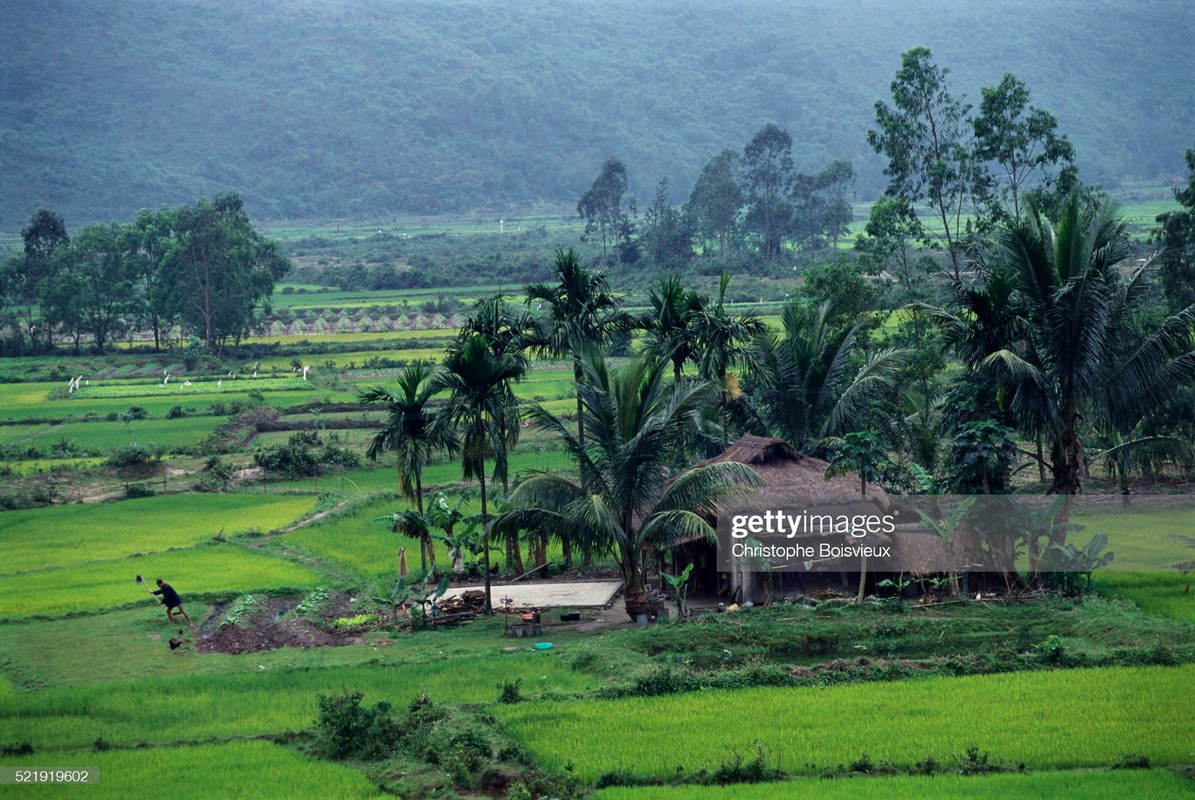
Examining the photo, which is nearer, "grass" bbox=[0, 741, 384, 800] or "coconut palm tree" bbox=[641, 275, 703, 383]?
"grass" bbox=[0, 741, 384, 800]

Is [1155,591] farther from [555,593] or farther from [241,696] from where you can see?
[241,696]

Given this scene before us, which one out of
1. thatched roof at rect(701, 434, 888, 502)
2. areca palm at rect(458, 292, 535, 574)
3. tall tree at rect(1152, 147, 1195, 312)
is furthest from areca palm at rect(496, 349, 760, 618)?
tall tree at rect(1152, 147, 1195, 312)

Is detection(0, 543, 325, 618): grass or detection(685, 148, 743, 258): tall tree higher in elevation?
detection(685, 148, 743, 258): tall tree

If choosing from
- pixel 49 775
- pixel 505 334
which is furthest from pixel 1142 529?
pixel 49 775

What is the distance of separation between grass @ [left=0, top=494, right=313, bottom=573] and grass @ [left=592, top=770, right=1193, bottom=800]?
17.1m

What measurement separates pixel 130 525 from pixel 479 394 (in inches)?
495

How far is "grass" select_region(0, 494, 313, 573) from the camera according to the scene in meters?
27.5

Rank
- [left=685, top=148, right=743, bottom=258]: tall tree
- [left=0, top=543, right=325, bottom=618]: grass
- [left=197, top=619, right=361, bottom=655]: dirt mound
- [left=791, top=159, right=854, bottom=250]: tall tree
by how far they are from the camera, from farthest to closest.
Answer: [left=685, top=148, right=743, bottom=258]: tall tree, [left=791, top=159, right=854, bottom=250]: tall tree, [left=0, top=543, right=325, bottom=618]: grass, [left=197, top=619, right=361, bottom=655]: dirt mound

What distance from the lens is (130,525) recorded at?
30.6 m

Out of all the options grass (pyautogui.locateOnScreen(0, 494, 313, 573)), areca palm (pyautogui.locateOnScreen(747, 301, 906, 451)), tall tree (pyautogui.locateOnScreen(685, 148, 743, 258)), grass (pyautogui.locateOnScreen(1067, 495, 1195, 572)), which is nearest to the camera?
grass (pyautogui.locateOnScreen(1067, 495, 1195, 572))

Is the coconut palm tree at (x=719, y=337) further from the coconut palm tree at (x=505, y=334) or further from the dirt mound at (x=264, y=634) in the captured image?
the dirt mound at (x=264, y=634)

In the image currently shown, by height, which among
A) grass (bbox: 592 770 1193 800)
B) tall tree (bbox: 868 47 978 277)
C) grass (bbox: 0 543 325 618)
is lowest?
grass (bbox: 592 770 1193 800)

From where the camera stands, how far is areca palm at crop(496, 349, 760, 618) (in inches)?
801

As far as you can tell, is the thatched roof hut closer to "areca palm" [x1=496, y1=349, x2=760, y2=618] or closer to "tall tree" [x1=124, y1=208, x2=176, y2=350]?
"areca palm" [x1=496, y1=349, x2=760, y2=618]
